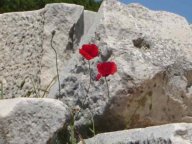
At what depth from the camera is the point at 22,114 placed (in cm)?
320

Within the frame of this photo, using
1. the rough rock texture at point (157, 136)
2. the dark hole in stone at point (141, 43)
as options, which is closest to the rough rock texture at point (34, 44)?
the dark hole in stone at point (141, 43)

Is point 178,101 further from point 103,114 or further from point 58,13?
point 58,13

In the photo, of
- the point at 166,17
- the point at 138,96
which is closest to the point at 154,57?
the point at 138,96

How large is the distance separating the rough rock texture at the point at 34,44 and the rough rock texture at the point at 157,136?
1.19 m

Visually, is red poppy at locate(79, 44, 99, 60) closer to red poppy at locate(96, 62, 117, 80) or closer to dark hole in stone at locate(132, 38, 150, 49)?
red poppy at locate(96, 62, 117, 80)

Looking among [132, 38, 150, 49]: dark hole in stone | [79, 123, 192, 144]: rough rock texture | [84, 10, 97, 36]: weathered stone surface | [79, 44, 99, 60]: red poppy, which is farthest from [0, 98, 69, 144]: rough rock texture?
[84, 10, 97, 36]: weathered stone surface

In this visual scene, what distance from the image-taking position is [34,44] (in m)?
4.57

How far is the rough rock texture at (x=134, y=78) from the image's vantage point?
12.1ft

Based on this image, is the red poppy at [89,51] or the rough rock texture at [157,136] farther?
the red poppy at [89,51]

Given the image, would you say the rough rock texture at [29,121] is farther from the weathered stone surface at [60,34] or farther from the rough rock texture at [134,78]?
the weathered stone surface at [60,34]

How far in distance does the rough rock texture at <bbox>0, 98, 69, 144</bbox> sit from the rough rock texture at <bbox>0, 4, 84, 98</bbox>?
1.22 m

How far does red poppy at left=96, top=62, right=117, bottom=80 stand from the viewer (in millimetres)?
3504

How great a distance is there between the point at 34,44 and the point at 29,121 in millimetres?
1435

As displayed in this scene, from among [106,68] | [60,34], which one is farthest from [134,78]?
[60,34]
